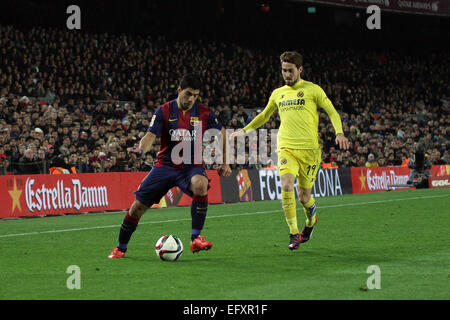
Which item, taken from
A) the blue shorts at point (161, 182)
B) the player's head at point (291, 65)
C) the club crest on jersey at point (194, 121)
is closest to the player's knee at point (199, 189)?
the blue shorts at point (161, 182)

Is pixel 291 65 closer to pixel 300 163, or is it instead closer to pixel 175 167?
pixel 300 163

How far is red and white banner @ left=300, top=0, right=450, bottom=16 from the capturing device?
114 ft

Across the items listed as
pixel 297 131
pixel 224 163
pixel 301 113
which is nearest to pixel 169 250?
pixel 224 163

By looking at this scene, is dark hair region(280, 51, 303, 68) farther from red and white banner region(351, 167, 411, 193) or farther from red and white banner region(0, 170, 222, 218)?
red and white banner region(351, 167, 411, 193)

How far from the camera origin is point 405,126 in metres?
39.8

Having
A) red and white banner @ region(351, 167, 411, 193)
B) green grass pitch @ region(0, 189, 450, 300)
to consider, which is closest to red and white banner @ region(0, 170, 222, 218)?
green grass pitch @ region(0, 189, 450, 300)

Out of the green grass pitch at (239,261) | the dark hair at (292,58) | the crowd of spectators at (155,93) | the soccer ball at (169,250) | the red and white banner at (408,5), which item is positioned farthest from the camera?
the red and white banner at (408,5)

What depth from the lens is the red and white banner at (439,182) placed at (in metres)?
34.5

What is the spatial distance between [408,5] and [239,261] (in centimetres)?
3184

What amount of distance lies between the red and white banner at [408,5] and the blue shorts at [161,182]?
2658 cm

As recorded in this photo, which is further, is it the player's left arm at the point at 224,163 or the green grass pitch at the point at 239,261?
the player's left arm at the point at 224,163

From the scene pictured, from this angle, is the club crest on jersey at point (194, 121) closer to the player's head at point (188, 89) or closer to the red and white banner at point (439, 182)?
the player's head at point (188, 89)

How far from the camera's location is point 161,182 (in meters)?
9.41

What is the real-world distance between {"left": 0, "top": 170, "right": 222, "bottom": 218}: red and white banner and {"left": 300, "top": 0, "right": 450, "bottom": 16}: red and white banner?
53.6 ft
